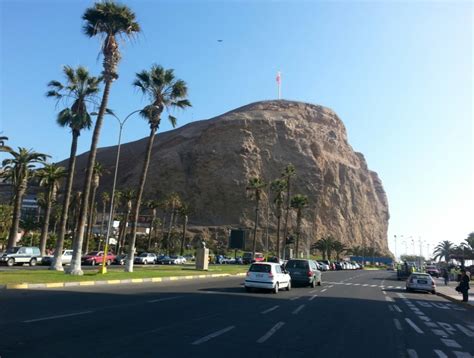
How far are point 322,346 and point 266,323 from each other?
2.76 meters

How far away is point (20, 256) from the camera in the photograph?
126 ft

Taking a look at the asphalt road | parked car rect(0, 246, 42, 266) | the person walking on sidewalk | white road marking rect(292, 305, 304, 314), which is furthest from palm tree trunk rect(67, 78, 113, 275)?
the person walking on sidewalk

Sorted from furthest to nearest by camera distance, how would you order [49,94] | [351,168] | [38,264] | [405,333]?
1. [351,168]
2. [38,264]
3. [49,94]
4. [405,333]

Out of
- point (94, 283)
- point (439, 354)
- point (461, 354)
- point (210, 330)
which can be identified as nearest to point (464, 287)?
point (461, 354)

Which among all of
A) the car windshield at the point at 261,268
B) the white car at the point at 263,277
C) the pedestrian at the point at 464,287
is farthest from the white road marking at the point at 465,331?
the pedestrian at the point at 464,287

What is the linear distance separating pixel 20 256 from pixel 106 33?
21375mm

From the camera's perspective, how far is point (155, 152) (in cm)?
15700

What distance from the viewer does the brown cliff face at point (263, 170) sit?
13088cm

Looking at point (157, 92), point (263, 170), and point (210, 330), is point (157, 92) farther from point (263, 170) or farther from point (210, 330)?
point (263, 170)

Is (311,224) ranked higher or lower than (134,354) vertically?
higher

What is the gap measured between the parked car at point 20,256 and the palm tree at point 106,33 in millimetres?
14460

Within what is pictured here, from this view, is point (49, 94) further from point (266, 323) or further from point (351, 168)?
point (351, 168)

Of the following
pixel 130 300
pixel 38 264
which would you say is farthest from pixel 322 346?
pixel 38 264

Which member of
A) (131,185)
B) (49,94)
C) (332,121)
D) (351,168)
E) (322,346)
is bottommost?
(322,346)
